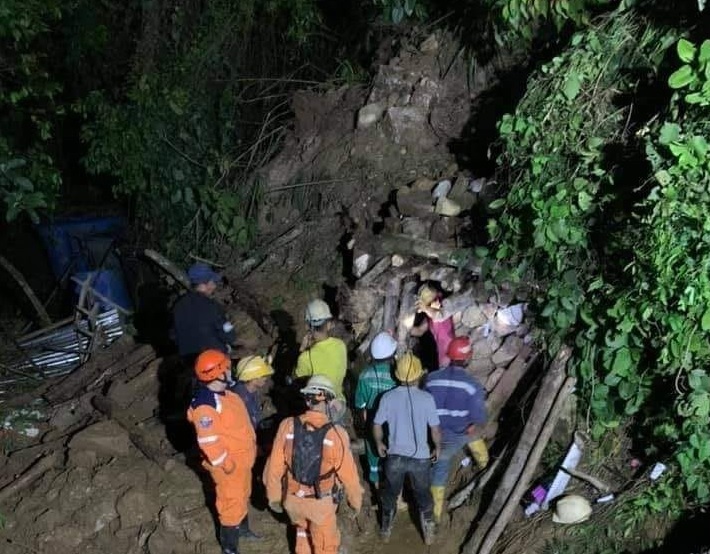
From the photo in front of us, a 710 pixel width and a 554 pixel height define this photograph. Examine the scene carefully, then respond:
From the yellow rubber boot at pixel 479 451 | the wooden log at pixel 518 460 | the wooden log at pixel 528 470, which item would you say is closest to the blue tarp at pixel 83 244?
the yellow rubber boot at pixel 479 451

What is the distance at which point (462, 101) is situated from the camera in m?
8.95

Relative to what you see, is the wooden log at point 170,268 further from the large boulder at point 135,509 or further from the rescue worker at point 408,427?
the rescue worker at point 408,427

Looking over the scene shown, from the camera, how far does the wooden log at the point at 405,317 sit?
7.21m

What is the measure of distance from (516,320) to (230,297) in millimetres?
4209

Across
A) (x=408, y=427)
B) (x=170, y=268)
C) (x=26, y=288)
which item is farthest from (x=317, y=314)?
(x=26, y=288)

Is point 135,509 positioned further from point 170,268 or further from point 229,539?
point 170,268

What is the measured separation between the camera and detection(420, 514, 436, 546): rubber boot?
592cm

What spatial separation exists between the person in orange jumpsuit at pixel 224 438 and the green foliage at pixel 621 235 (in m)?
2.73

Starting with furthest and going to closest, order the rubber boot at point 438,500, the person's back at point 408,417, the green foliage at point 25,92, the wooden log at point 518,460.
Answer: the rubber boot at point 438,500, the wooden log at point 518,460, the person's back at point 408,417, the green foliage at point 25,92

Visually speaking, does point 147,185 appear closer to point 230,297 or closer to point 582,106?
point 230,297

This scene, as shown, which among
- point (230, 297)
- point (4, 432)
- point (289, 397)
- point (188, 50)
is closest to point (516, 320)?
point (289, 397)

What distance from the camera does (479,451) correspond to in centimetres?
621

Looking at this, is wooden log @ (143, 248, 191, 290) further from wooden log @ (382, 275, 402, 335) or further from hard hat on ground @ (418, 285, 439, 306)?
hard hat on ground @ (418, 285, 439, 306)

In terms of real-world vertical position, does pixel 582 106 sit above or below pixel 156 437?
above
